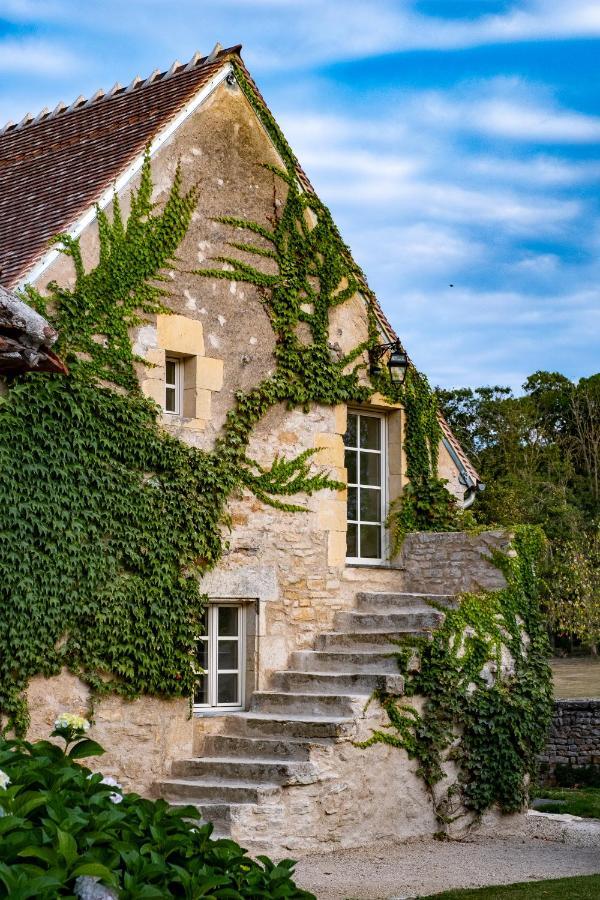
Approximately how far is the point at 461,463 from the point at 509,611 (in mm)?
2418

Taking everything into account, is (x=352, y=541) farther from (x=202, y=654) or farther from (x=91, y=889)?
(x=91, y=889)

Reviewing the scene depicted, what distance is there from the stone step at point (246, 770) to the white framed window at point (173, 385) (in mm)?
3196

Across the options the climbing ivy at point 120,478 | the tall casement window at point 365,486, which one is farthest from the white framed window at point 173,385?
the tall casement window at point 365,486

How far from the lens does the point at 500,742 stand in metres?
11.4

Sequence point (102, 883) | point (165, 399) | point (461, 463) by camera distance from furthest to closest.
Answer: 1. point (461, 463)
2. point (165, 399)
3. point (102, 883)

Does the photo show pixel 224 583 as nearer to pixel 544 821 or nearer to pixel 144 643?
pixel 144 643

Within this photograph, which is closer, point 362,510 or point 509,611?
point 509,611

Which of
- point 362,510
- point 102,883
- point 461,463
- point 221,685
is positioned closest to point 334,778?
point 221,685

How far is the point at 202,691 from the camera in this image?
1107cm

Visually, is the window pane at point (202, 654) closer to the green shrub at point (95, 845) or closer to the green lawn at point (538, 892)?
the green lawn at point (538, 892)

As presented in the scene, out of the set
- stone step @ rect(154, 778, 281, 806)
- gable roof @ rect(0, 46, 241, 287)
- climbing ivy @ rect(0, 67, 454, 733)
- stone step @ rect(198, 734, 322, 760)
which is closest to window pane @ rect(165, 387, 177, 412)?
climbing ivy @ rect(0, 67, 454, 733)

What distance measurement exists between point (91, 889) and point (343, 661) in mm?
7187

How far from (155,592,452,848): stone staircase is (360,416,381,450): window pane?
71.9 inches

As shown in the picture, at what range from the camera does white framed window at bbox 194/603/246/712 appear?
36.4 feet
